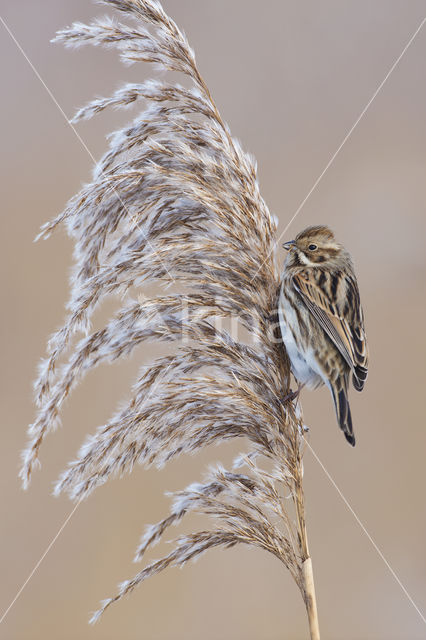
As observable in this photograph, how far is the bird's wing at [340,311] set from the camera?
216cm

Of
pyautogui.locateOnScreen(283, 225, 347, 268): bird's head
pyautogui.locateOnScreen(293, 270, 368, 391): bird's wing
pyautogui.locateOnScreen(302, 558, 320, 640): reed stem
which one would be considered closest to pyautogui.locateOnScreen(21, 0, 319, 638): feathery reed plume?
pyautogui.locateOnScreen(302, 558, 320, 640): reed stem

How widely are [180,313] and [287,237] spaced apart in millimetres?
2134

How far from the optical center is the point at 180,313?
1.83 m

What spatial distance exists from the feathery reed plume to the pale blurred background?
741 millimetres

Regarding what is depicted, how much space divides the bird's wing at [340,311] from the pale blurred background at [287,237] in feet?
2.18

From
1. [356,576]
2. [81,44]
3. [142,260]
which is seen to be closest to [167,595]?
[356,576]

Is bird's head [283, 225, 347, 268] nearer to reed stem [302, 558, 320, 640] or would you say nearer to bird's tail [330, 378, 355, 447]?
bird's tail [330, 378, 355, 447]

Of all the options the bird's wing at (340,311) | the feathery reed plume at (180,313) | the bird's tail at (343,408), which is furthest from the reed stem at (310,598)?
the bird's wing at (340,311)

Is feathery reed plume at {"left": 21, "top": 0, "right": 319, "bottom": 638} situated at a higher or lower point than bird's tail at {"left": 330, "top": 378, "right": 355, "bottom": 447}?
higher

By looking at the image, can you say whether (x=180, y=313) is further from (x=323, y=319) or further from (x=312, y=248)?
(x=312, y=248)

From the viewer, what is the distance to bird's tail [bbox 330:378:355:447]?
1.99m

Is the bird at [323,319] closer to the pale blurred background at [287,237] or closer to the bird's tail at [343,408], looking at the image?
the bird's tail at [343,408]

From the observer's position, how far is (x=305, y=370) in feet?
6.90

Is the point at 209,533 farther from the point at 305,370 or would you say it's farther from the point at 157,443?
the point at 305,370
